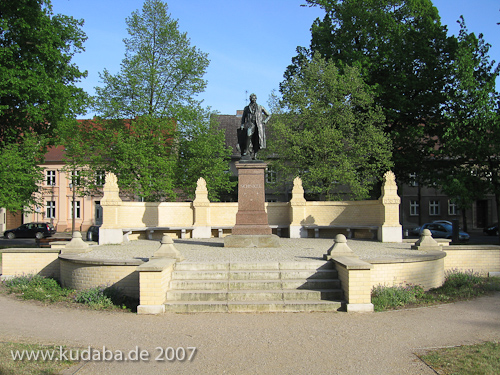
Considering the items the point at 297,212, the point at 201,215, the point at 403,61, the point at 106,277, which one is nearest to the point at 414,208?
the point at 403,61

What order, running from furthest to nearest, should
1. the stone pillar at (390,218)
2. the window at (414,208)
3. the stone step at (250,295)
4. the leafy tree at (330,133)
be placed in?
the window at (414,208) < the leafy tree at (330,133) < the stone pillar at (390,218) < the stone step at (250,295)

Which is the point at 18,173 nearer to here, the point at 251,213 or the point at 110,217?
the point at 110,217

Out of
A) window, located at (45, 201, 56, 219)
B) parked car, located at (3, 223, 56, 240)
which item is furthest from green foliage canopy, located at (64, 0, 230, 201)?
window, located at (45, 201, 56, 219)

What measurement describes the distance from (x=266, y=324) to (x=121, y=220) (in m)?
13.3

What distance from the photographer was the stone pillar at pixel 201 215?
21344mm

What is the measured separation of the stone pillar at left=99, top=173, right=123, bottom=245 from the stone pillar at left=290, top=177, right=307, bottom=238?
26.3 ft

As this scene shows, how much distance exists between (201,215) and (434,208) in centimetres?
3367

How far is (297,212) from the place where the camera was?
2175cm

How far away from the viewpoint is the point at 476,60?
24.7 metres

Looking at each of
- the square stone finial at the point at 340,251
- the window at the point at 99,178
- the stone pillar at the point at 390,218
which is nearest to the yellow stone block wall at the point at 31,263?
the square stone finial at the point at 340,251

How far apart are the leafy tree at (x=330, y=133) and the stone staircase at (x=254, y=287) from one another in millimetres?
14989

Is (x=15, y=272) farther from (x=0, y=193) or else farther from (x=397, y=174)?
(x=397, y=174)

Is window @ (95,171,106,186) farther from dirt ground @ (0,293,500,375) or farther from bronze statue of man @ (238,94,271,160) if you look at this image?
dirt ground @ (0,293,500,375)

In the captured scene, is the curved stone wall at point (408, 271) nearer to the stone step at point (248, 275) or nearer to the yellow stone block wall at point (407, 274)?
the yellow stone block wall at point (407, 274)
